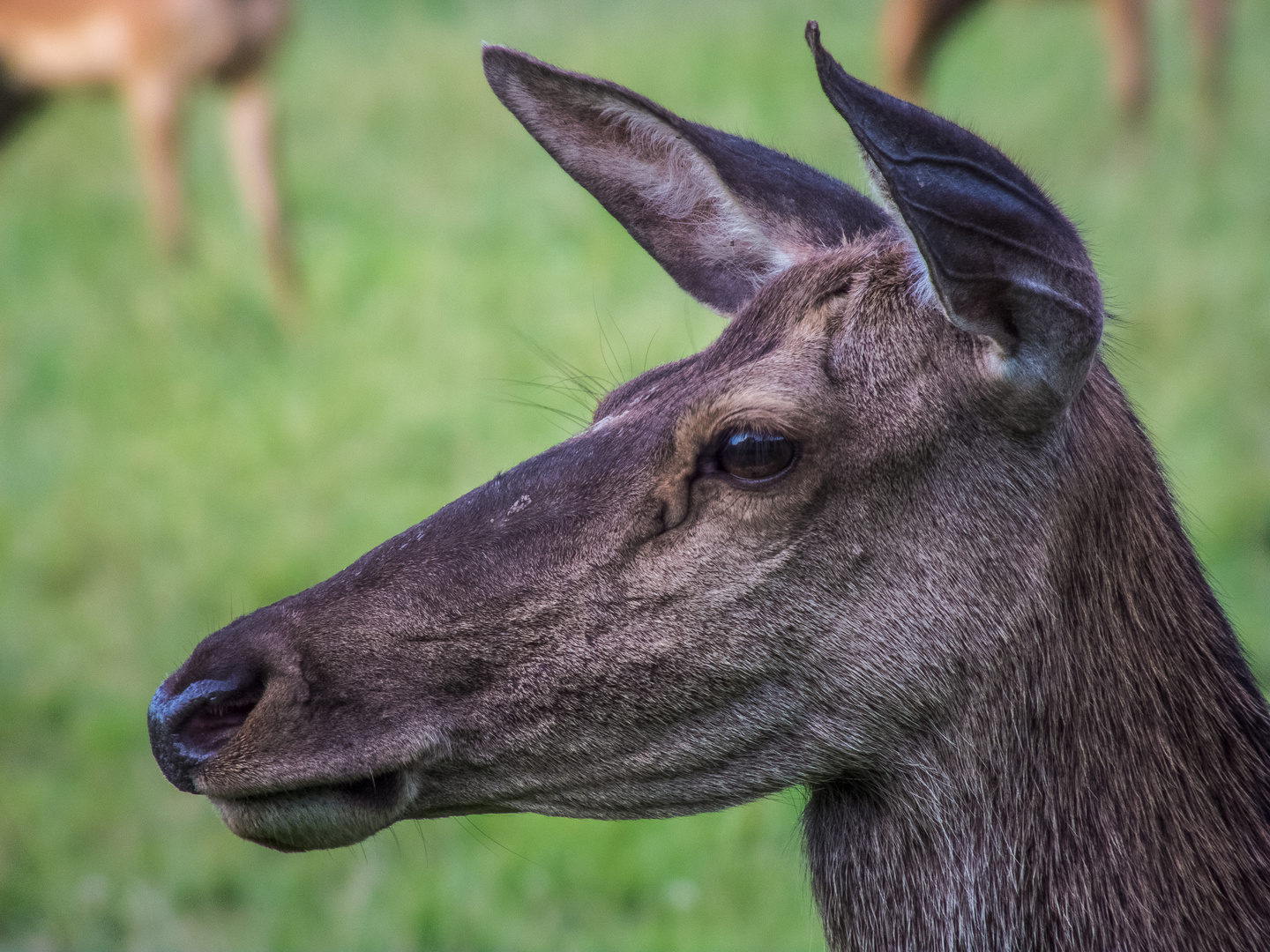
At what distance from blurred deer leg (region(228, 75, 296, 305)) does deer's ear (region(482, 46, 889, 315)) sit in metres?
4.81

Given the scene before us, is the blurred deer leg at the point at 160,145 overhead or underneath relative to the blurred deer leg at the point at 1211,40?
overhead

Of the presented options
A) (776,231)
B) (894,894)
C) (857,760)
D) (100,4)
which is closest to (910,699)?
(857,760)

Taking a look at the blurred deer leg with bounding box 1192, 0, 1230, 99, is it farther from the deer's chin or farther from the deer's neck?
the deer's chin

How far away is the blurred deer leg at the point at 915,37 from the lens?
6312 mm

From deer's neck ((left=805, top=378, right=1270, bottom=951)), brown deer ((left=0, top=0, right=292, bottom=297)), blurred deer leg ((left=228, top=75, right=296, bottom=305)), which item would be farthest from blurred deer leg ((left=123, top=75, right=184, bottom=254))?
deer's neck ((left=805, top=378, right=1270, bottom=951))

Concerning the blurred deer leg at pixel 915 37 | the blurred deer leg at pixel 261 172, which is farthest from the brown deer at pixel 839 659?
the blurred deer leg at pixel 261 172

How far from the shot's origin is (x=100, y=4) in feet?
21.3

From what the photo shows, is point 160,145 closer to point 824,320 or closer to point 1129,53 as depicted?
point 1129,53

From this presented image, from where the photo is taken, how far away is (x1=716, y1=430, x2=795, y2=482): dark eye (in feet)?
5.89

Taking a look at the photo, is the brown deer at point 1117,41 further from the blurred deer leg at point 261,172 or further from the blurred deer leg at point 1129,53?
the blurred deer leg at point 261,172

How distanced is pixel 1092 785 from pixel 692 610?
1.92 ft

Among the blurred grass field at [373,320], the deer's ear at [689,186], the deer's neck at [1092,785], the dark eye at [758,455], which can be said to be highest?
the blurred grass field at [373,320]

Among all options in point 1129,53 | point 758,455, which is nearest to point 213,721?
point 758,455

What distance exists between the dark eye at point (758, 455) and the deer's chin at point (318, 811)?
1.98 ft
